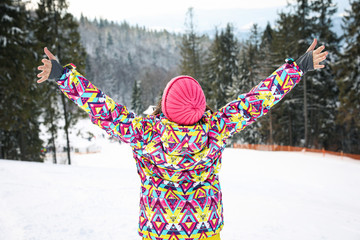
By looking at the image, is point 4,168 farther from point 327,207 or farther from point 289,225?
point 327,207

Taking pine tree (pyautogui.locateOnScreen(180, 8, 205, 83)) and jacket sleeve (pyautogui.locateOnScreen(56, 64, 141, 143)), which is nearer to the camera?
jacket sleeve (pyautogui.locateOnScreen(56, 64, 141, 143))

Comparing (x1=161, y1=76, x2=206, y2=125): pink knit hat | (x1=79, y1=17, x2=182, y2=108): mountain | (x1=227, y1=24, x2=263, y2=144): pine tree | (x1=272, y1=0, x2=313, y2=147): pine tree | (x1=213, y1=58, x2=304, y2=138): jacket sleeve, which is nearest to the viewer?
(x1=161, y1=76, x2=206, y2=125): pink knit hat

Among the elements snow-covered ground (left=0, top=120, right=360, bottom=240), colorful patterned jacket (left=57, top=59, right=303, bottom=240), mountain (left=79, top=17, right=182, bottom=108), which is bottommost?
snow-covered ground (left=0, top=120, right=360, bottom=240)

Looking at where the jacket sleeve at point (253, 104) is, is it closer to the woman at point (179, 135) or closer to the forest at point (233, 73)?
the woman at point (179, 135)

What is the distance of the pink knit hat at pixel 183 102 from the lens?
170 centimetres

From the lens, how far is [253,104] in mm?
1918

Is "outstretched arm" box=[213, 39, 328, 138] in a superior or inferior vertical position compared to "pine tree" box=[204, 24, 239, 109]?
inferior

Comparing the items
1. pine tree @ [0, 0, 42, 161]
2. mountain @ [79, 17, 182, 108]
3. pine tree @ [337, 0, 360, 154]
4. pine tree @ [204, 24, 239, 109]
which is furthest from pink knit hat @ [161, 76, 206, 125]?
mountain @ [79, 17, 182, 108]

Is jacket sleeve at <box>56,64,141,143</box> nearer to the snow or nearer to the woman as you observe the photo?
the woman

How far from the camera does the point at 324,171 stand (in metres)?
12.7

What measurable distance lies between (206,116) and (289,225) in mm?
4117

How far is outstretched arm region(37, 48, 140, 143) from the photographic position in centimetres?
177

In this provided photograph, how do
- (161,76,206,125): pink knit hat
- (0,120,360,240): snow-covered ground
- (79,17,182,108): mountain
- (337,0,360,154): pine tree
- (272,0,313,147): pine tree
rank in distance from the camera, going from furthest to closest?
(79,17,182,108): mountain
(272,0,313,147): pine tree
(337,0,360,154): pine tree
(0,120,360,240): snow-covered ground
(161,76,206,125): pink knit hat

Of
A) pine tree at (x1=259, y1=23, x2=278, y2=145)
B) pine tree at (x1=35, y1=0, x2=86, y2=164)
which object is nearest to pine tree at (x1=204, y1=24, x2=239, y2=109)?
pine tree at (x1=259, y1=23, x2=278, y2=145)
